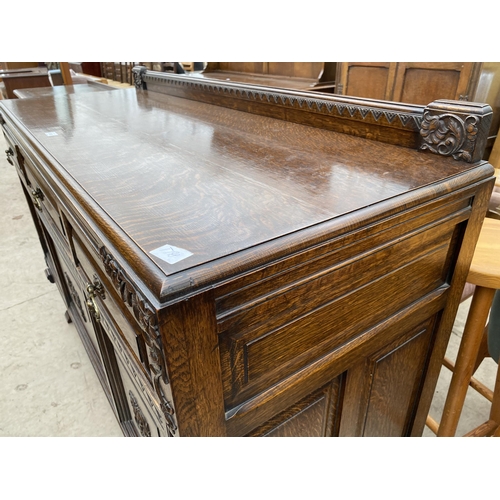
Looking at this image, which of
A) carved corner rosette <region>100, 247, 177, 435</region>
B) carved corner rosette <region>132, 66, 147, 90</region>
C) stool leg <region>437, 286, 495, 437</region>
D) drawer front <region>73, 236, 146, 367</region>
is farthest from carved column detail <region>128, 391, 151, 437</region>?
carved corner rosette <region>132, 66, 147, 90</region>

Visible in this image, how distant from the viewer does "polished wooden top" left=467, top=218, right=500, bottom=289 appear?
0.81 metres

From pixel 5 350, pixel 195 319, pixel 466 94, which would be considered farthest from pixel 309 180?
pixel 466 94

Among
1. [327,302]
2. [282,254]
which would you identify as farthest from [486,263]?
[282,254]

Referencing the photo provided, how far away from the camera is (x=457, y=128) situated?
2.26 feet

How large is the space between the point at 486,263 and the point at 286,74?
9.21ft

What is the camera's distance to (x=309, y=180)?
67 cm

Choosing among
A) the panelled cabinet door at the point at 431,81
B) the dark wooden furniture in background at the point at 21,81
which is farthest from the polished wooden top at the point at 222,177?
the dark wooden furniture in background at the point at 21,81

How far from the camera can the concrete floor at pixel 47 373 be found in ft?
4.69

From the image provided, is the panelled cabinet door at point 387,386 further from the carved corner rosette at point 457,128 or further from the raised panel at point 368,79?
the raised panel at point 368,79

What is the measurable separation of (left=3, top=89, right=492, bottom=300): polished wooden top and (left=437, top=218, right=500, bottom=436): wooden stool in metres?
0.23

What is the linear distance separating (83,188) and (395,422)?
0.86m

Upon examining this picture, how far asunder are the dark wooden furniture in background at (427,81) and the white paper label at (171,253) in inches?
85.3

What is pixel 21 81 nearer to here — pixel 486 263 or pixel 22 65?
pixel 22 65

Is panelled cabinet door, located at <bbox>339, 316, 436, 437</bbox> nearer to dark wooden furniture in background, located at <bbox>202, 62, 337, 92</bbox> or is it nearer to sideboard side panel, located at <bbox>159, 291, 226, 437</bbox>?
sideboard side panel, located at <bbox>159, 291, 226, 437</bbox>
